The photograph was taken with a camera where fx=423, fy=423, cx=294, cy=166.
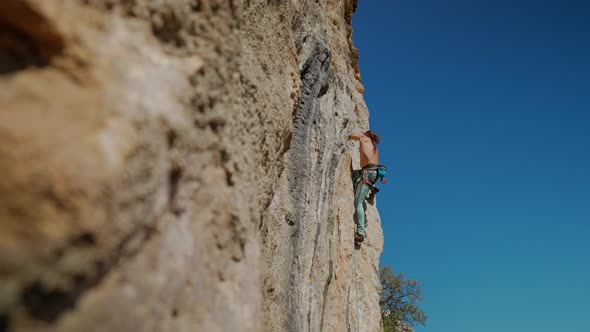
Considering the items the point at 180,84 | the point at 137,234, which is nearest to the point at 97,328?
the point at 137,234

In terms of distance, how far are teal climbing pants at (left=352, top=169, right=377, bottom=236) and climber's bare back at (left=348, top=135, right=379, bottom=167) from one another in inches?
10.1

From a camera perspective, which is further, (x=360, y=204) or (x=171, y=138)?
(x=360, y=204)

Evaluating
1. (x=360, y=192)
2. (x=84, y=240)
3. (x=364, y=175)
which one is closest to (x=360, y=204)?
(x=360, y=192)

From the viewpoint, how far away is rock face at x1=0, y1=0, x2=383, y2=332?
1273 millimetres

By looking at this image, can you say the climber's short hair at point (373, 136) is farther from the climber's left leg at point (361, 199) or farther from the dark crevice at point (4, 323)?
the dark crevice at point (4, 323)

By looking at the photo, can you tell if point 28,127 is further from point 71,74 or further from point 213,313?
point 213,313

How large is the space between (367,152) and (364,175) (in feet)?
1.72

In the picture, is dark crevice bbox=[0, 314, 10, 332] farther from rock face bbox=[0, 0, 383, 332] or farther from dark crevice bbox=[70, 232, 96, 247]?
dark crevice bbox=[70, 232, 96, 247]

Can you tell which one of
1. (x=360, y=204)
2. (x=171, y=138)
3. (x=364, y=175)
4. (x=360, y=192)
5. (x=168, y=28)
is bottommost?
(x=171, y=138)

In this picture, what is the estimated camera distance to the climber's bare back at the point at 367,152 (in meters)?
9.32

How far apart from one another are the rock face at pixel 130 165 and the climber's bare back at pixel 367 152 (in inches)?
249

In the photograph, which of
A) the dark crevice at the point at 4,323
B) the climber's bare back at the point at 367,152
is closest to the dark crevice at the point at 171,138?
the dark crevice at the point at 4,323

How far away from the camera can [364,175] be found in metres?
9.26

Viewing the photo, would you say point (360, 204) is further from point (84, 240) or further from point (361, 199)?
point (84, 240)
